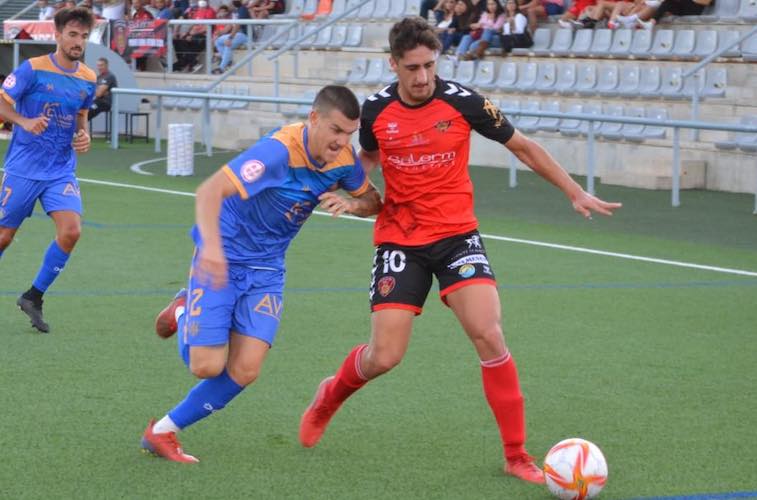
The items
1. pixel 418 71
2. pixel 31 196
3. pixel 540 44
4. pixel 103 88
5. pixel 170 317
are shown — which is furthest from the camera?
pixel 103 88

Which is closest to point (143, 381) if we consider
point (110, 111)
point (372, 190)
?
point (372, 190)

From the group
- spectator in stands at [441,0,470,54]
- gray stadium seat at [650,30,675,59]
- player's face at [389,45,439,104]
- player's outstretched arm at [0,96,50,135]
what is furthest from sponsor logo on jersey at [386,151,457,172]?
spectator in stands at [441,0,470,54]

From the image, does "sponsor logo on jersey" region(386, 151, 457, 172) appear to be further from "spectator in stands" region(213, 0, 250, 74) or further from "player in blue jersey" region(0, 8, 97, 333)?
"spectator in stands" region(213, 0, 250, 74)

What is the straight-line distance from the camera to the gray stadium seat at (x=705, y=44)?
19.7 meters

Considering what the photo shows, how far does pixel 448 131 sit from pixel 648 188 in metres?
12.7

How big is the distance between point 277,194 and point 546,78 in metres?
17.0

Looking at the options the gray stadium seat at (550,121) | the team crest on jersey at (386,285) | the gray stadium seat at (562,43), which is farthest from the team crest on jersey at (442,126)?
the gray stadium seat at (562,43)

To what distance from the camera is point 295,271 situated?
11.5m

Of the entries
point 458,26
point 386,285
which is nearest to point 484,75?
point 458,26

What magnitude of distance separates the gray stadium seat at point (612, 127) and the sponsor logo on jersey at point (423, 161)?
14.4 metres

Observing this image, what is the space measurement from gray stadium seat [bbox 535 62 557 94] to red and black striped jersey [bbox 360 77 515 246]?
53.0ft

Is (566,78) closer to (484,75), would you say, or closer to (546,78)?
(546,78)

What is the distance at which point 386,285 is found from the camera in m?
5.86

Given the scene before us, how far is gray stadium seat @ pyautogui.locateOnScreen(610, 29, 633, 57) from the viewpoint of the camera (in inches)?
830
